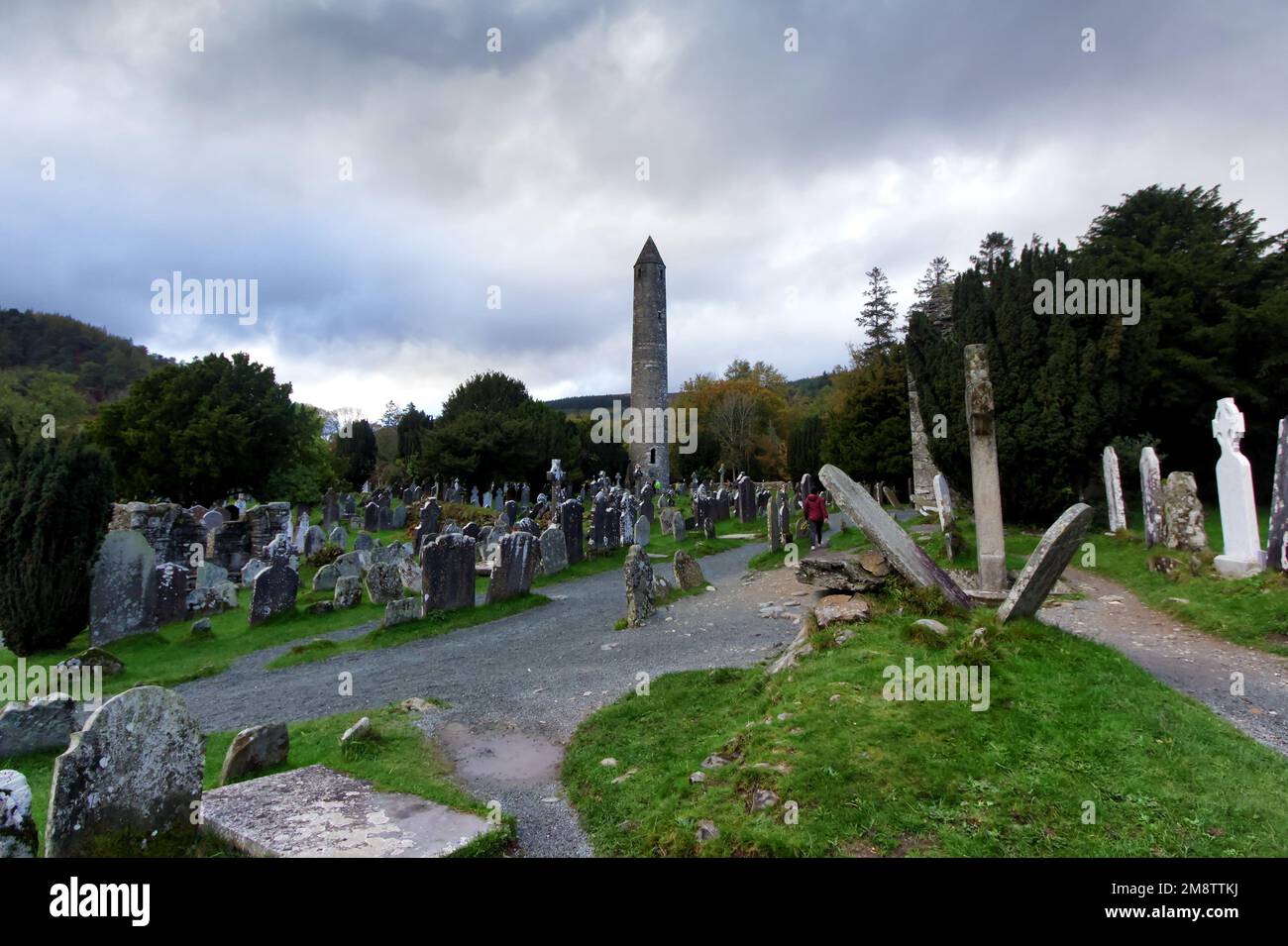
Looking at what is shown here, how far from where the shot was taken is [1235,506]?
1059cm

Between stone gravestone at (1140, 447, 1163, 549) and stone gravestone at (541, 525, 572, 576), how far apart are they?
12.5 metres

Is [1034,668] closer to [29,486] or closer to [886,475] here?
[29,486]

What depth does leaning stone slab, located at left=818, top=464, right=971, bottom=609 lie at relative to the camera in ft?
22.7

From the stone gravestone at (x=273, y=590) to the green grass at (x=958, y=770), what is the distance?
893 cm

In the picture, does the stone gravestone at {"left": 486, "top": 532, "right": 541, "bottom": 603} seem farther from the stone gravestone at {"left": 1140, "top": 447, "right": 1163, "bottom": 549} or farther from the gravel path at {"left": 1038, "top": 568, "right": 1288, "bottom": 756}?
the stone gravestone at {"left": 1140, "top": 447, "right": 1163, "bottom": 549}

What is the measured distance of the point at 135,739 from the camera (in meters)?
3.74

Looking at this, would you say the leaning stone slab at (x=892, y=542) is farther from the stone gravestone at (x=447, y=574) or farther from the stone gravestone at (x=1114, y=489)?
the stone gravestone at (x=1114, y=489)

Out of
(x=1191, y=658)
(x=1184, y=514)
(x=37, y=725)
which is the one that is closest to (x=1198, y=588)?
(x=1184, y=514)

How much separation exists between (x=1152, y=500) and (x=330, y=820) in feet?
48.5

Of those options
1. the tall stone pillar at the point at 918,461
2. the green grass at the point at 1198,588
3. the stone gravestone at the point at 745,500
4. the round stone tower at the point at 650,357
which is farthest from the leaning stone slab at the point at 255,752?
the round stone tower at the point at 650,357

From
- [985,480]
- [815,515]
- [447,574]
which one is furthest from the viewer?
[815,515]

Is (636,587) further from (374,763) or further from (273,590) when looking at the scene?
(273,590)
